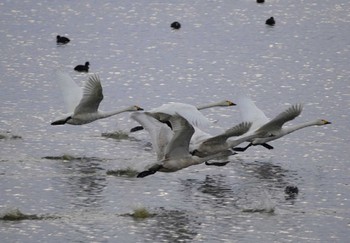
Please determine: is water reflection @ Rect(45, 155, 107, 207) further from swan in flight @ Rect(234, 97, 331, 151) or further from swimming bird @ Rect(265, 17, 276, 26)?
swimming bird @ Rect(265, 17, 276, 26)

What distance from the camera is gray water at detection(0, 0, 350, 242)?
1745 centimetres

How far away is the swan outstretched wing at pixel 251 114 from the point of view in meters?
21.6

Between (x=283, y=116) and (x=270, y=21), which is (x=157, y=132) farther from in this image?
(x=270, y=21)

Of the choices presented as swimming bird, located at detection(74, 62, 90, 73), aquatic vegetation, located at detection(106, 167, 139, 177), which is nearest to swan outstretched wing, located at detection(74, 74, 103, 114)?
aquatic vegetation, located at detection(106, 167, 139, 177)

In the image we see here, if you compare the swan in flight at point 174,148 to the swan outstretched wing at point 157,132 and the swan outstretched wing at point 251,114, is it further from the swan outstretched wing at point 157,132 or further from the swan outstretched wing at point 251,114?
the swan outstretched wing at point 251,114

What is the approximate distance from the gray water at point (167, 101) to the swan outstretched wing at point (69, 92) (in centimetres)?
56

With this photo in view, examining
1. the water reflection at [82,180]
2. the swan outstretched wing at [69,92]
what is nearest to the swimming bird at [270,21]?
the swan outstretched wing at [69,92]

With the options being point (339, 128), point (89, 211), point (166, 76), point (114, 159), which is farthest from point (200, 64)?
point (89, 211)

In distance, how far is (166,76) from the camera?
28.6m

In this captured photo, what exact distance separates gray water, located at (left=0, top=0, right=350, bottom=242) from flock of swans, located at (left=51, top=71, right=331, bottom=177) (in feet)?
1.60

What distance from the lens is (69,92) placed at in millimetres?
23016

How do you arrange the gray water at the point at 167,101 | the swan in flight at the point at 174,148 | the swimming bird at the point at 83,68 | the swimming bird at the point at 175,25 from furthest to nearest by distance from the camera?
the swimming bird at the point at 175,25 < the swimming bird at the point at 83,68 < the swan in flight at the point at 174,148 < the gray water at the point at 167,101

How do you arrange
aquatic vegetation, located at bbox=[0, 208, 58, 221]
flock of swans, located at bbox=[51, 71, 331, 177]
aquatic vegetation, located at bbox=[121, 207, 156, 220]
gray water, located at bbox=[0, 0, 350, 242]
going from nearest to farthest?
aquatic vegetation, located at bbox=[0, 208, 58, 221] < gray water, located at bbox=[0, 0, 350, 242] < aquatic vegetation, located at bbox=[121, 207, 156, 220] < flock of swans, located at bbox=[51, 71, 331, 177]

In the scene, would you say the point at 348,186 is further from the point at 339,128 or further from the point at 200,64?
the point at 200,64
